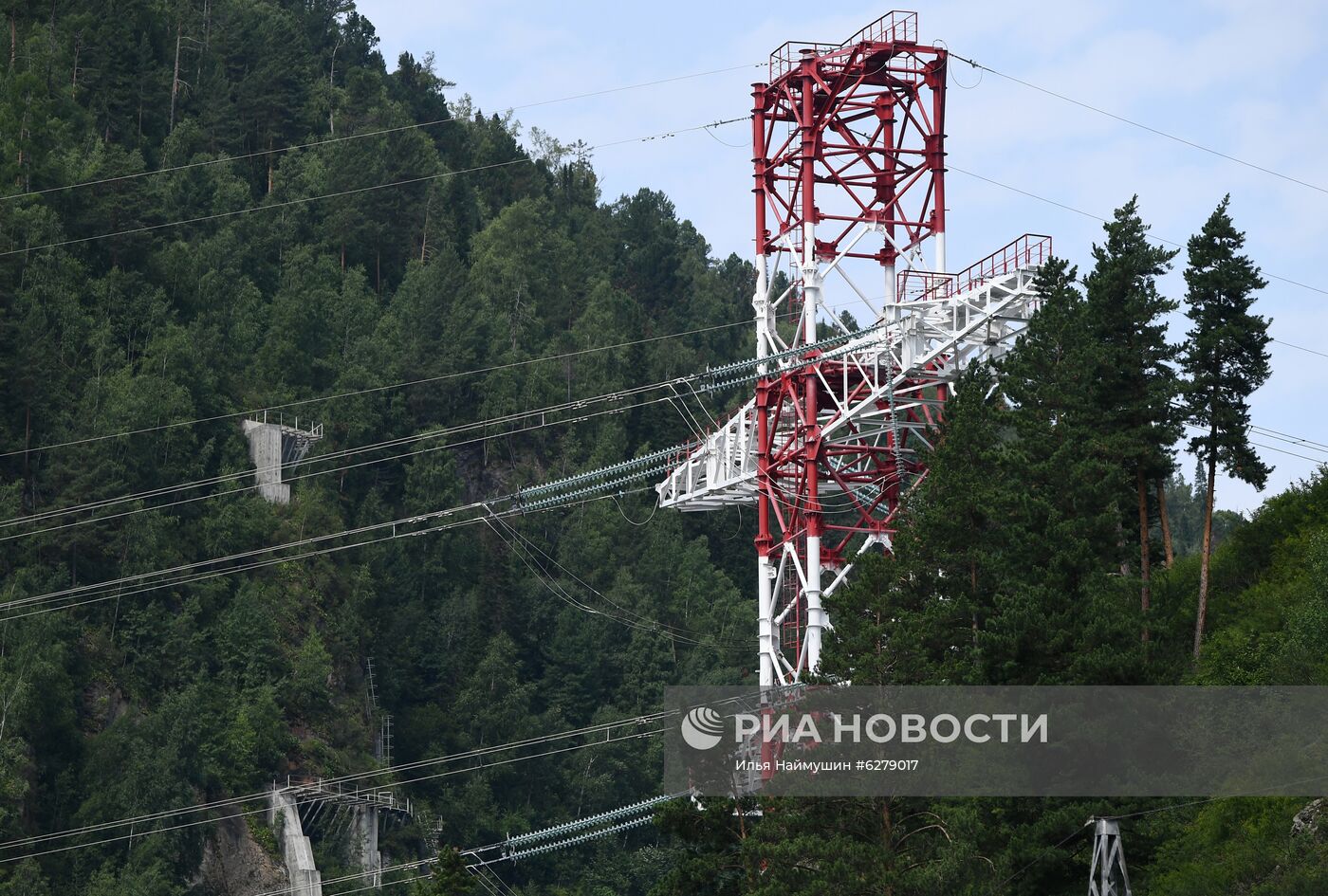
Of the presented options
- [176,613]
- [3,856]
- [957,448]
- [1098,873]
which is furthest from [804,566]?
[176,613]

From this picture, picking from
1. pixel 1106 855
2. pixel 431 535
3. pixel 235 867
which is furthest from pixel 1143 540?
pixel 431 535

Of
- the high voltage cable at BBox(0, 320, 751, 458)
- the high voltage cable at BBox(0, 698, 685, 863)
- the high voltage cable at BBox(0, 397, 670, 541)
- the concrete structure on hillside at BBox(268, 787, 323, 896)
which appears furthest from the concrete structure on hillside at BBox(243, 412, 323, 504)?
the concrete structure on hillside at BBox(268, 787, 323, 896)

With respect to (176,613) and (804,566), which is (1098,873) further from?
(176,613)

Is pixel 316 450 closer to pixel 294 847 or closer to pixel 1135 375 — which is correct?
pixel 294 847

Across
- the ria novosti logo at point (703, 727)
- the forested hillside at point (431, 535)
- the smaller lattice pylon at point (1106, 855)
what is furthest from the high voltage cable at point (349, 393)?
the smaller lattice pylon at point (1106, 855)

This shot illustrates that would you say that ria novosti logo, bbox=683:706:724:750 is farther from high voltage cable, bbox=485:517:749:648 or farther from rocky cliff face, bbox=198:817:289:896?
high voltage cable, bbox=485:517:749:648

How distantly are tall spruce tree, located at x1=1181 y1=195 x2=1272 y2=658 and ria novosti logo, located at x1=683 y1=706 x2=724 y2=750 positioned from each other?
10824 millimetres

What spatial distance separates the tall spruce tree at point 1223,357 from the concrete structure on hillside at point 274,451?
2241 inches

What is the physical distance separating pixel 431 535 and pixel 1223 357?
61.6 m

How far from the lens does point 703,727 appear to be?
52.8 metres

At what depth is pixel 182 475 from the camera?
97.6 meters

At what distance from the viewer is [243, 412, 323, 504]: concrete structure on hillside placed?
101938 mm

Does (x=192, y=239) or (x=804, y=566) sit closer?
(x=804, y=566)

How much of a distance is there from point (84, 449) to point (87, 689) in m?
10.5
